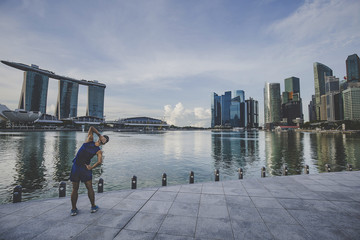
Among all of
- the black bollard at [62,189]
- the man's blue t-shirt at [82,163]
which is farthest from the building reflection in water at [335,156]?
the black bollard at [62,189]

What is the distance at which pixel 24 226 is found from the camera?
17.4ft

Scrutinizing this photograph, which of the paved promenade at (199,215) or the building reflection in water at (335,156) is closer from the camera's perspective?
the paved promenade at (199,215)

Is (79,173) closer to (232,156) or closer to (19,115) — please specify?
(232,156)

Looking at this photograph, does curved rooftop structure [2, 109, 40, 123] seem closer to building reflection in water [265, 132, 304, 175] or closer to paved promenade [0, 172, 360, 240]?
building reflection in water [265, 132, 304, 175]

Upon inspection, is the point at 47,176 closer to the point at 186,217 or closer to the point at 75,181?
the point at 75,181

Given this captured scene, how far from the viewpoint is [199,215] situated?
5.96 metres

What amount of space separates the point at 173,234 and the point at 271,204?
14.3ft

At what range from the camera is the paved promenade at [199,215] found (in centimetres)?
488

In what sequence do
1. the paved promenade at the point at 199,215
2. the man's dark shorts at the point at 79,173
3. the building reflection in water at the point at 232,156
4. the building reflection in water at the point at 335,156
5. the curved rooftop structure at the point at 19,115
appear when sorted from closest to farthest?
the paved promenade at the point at 199,215 → the man's dark shorts at the point at 79,173 → the building reflection in water at the point at 232,156 → the building reflection in water at the point at 335,156 → the curved rooftop structure at the point at 19,115

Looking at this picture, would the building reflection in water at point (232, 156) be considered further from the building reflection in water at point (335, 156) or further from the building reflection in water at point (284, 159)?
the building reflection in water at point (335, 156)

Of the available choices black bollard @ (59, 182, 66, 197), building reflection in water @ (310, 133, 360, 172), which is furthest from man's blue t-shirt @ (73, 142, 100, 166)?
building reflection in water @ (310, 133, 360, 172)

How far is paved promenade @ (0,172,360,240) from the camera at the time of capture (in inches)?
192

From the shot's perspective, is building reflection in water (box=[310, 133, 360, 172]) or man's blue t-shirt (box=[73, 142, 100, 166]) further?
building reflection in water (box=[310, 133, 360, 172])

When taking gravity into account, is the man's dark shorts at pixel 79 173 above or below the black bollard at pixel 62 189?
above
